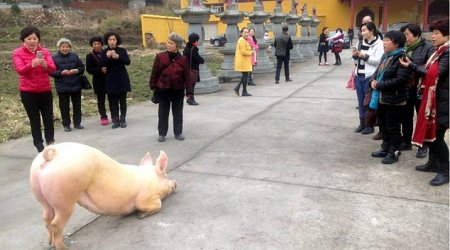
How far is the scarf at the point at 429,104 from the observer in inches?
166

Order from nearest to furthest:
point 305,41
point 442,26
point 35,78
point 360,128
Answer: point 442,26 → point 35,78 → point 360,128 → point 305,41

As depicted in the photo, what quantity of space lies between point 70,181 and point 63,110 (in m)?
4.34

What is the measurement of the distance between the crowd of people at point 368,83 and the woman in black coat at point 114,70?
16 millimetres

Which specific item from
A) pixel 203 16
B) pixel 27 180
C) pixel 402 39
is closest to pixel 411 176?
pixel 402 39

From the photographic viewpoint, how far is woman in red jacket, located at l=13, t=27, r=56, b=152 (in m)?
5.28

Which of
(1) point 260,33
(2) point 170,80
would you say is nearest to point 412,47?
(2) point 170,80

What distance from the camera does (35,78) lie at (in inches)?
217

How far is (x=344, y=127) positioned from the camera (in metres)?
6.82

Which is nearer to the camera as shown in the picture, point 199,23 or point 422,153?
point 422,153

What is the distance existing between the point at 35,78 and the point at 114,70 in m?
1.67

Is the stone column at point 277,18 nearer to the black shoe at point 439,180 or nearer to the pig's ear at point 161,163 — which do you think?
the black shoe at point 439,180

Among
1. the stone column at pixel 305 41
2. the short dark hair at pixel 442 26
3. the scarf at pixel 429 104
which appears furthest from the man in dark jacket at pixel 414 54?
the stone column at pixel 305 41

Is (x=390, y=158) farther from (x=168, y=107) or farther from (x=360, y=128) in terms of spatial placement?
(x=168, y=107)

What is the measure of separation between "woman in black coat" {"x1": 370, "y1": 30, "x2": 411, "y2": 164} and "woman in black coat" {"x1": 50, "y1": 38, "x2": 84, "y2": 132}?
4.60 meters
